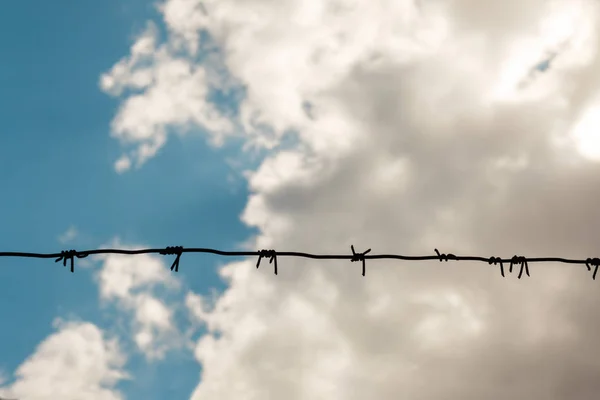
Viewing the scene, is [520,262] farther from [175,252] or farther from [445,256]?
[175,252]

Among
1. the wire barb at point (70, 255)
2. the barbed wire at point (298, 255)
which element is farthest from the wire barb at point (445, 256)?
the wire barb at point (70, 255)

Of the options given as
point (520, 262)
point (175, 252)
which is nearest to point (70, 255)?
point (175, 252)

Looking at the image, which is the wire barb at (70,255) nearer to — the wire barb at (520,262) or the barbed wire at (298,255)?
the barbed wire at (298,255)

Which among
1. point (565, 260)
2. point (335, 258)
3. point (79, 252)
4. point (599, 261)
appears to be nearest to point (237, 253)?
point (335, 258)

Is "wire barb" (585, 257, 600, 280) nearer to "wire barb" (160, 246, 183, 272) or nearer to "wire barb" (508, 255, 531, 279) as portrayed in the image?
"wire barb" (508, 255, 531, 279)

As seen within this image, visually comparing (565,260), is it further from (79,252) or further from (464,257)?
(79,252)

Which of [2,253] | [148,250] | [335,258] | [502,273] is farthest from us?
[502,273]

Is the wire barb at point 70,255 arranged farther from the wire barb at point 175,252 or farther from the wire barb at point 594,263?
the wire barb at point 594,263

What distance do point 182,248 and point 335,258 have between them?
2.03 meters

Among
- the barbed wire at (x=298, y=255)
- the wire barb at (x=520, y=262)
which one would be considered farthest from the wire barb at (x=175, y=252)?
the wire barb at (x=520, y=262)

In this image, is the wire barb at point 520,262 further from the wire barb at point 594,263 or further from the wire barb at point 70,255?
the wire barb at point 70,255

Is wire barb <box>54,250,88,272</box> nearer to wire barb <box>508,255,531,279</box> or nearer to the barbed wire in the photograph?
the barbed wire

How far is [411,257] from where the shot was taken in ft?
29.1

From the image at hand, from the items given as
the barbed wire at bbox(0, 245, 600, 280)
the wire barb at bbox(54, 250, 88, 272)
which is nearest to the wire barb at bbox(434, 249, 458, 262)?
the barbed wire at bbox(0, 245, 600, 280)
